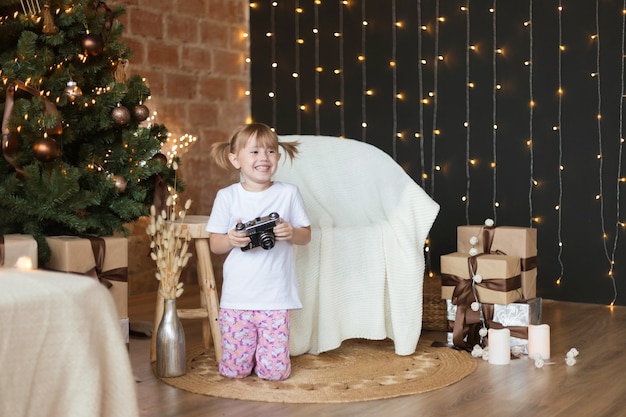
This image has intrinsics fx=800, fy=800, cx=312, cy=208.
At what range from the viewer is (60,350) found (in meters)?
1.12

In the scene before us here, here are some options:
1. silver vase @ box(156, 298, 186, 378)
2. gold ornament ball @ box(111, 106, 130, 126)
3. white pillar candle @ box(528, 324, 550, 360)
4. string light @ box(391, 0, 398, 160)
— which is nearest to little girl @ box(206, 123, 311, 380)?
silver vase @ box(156, 298, 186, 378)

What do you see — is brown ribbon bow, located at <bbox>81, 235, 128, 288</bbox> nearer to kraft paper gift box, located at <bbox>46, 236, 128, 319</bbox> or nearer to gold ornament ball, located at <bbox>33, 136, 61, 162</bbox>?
kraft paper gift box, located at <bbox>46, 236, 128, 319</bbox>

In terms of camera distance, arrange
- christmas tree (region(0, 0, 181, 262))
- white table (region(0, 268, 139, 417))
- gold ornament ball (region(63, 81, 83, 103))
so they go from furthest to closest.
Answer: gold ornament ball (region(63, 81, 83, 103)) → christmas tree (region(0, 0, 181, 262)) → white table (region(0, 268, 139, 417))

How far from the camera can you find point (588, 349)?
281 cm

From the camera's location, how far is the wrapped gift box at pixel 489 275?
2781 millimetres

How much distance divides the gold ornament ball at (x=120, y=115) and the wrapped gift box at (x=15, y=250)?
0.64 m

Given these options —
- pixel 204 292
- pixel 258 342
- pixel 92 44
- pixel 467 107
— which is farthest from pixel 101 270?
pixel 467 107

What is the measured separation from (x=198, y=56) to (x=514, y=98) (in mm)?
1796

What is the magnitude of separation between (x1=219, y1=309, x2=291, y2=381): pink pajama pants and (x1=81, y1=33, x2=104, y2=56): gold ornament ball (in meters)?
0.94

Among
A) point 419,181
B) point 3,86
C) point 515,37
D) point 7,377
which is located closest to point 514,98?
point 515,37

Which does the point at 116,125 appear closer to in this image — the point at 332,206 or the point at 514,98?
the point at 332,206

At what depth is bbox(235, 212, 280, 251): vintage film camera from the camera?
232 cm

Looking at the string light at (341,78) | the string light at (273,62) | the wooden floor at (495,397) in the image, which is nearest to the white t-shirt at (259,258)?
the wooden floor at (495,397)

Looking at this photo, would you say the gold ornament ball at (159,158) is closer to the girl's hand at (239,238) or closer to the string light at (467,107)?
the girl's hand at (239,238)
